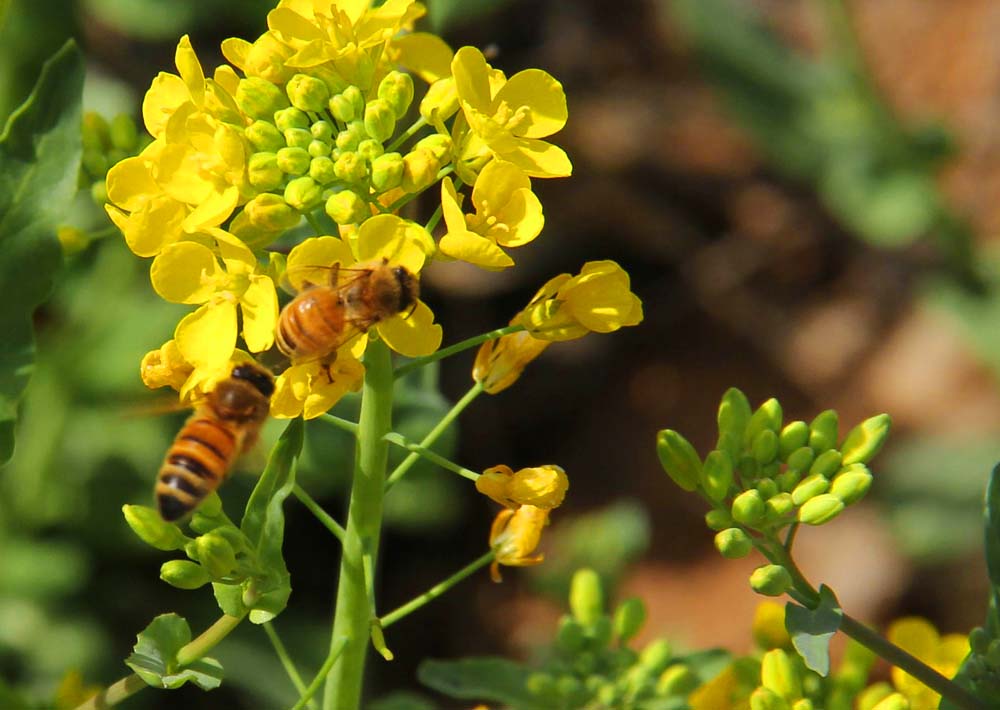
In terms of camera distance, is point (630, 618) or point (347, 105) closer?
point (347, 105)

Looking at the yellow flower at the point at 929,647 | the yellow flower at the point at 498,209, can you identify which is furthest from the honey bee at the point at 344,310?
the yellow flower at the point at 929,647

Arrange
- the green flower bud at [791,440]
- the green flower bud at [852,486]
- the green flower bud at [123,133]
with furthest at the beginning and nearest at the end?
the green flower bud at [123,133], the green flower bud at [791,440], the green flower bud at [852,486]

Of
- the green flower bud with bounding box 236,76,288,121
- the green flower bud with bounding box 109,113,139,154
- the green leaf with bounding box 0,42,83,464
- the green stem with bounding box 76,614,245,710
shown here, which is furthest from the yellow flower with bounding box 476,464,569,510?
the green flower bud with bounding box 109,113,139,154

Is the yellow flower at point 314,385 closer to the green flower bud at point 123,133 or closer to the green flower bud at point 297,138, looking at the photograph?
the green flower bud at point 297,138

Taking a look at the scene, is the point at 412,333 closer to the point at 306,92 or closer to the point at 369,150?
the point at 369,150

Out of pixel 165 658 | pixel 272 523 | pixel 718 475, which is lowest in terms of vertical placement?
pixel 165 658

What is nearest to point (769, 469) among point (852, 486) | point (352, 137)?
point (852, 486)

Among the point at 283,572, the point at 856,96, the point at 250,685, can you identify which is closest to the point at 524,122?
the point at 283,572
